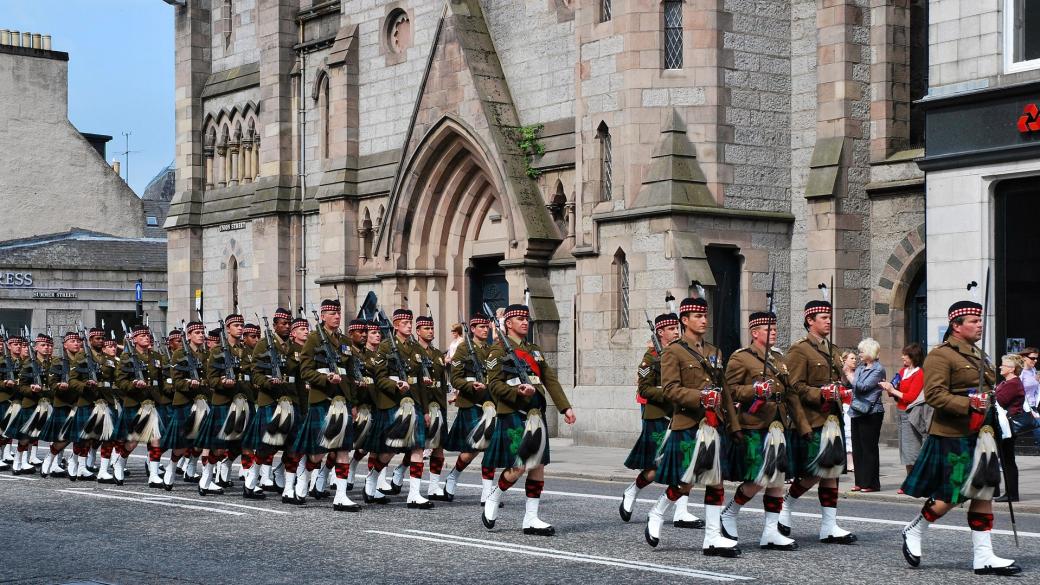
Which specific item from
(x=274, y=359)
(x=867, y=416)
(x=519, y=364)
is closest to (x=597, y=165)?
(x=867, y=416)

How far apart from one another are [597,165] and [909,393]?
9613 millimetres

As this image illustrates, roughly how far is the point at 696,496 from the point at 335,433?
3.84 metres

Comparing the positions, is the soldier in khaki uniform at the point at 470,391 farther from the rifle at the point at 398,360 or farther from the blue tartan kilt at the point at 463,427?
the rifle at the point at 398,360

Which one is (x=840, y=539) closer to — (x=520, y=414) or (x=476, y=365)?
(x=520, y=414)

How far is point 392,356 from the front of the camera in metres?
16.9

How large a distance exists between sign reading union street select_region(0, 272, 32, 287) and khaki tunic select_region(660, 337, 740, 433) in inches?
1687

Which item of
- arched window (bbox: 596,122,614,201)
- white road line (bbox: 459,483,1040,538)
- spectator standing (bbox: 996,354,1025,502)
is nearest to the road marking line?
white road line (bbox: 459,483,1040,538)

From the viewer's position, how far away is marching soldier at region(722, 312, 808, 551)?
1238 cm

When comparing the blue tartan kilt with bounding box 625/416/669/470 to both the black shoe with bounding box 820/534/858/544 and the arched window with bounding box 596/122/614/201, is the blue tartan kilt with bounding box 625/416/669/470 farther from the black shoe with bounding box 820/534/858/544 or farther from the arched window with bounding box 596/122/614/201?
the arched window with bounding box 596/122/614/201

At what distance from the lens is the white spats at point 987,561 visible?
11.1m

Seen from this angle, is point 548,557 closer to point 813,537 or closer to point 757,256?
point 813,537

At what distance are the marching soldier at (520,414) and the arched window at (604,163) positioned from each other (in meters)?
11.7

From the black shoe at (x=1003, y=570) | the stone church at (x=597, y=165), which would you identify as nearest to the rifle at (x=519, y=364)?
the black shoe at (x=1003, y=570)

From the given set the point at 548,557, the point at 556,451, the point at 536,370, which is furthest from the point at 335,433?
the point at 556,451
